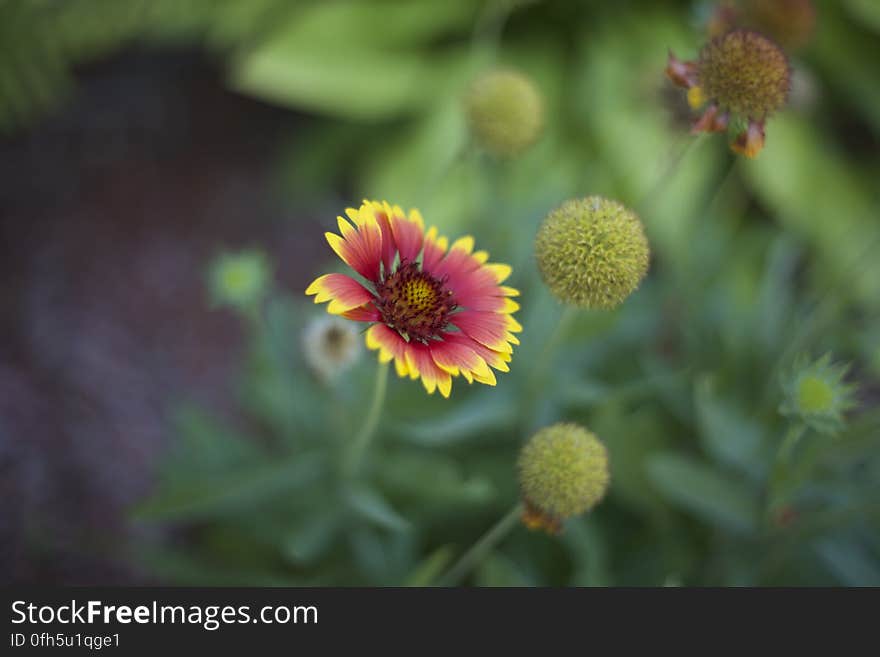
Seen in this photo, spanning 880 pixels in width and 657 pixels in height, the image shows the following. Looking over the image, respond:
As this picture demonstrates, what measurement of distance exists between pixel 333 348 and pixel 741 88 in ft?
1.78

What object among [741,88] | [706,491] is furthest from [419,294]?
[706,491]

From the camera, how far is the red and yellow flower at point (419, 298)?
62 centimetres

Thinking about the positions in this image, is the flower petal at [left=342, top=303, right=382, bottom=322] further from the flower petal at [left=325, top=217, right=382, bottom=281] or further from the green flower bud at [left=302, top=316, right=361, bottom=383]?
the green flower bud at [left=302, top=316, right=361, bottom=383]

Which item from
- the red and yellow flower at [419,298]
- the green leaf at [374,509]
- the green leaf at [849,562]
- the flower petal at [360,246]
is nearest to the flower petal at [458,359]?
the red and yellow flower at [419,298]

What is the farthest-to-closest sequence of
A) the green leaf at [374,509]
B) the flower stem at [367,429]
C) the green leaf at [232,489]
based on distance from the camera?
1. the green leaf at [232,489]
2. the green leaf at [374,509]
3. the flower stem at [367,429]

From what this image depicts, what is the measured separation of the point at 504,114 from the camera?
3.34 feet

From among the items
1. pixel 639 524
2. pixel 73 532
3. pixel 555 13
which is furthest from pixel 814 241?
pixel 73 532

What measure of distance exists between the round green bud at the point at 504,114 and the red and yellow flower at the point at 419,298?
31cm

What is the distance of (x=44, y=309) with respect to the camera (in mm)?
1570

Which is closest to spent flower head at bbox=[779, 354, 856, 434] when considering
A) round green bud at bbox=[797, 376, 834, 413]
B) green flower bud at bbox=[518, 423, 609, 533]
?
round green bud at bbox=[797, 376, 834, 413]

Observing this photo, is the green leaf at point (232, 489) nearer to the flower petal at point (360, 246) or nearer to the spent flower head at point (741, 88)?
the flower petal at point (360, 246)

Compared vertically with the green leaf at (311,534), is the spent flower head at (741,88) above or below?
above

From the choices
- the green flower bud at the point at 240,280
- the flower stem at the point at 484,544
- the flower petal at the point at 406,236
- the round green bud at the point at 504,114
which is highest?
the round green bud at the point at 504,114

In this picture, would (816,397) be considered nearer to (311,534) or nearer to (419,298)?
(419,298)
